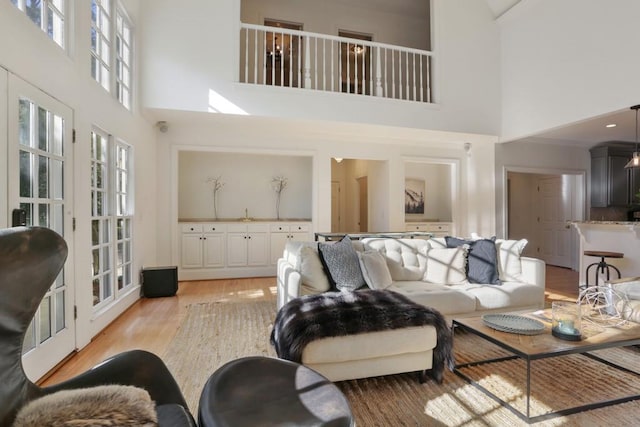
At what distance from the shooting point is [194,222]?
5.32 m

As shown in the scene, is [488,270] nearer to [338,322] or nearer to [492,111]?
[338,322]

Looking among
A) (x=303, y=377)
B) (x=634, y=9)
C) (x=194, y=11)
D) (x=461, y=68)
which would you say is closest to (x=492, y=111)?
(x=461, y=68)

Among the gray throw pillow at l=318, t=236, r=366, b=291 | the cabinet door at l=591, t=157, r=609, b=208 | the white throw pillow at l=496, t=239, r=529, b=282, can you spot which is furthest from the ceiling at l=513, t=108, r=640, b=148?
the gray throw pillow at l=318, t=236, r=366, b=291

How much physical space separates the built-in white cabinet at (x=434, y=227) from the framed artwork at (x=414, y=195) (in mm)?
894

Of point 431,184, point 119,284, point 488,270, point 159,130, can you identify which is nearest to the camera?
point 488,270

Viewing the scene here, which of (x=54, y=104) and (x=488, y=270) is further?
(x=488, y=270)

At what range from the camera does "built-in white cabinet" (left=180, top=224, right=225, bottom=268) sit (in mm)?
5262

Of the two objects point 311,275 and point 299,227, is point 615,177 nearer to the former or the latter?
point 299,227

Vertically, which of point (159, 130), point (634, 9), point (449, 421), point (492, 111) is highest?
point (634, 9)

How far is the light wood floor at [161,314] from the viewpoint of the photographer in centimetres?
256

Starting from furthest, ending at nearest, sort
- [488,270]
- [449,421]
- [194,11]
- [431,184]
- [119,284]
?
[431,184] < [194,11] < [119,284] < [488,270] < [449,421]

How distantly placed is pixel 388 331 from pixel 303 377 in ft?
2.65

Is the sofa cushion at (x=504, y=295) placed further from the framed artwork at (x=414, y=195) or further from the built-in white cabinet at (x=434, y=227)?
the framed artwork at (x=414, y=195)

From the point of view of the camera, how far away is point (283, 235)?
5754mm
